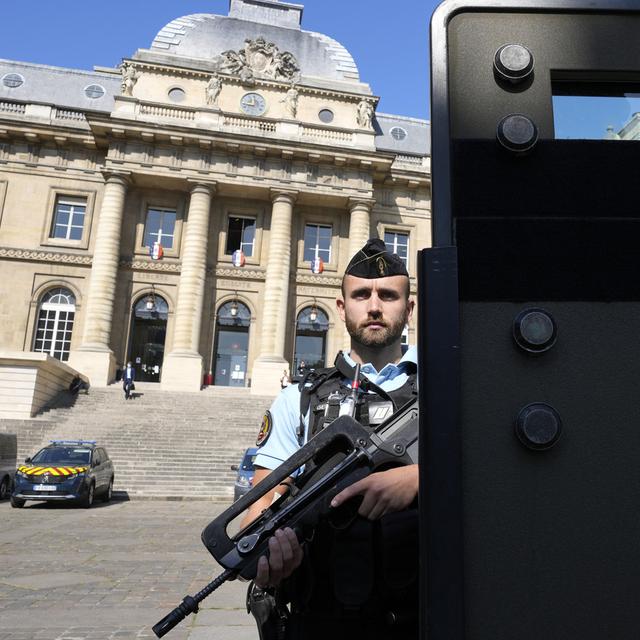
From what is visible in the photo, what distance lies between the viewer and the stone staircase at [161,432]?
1747 centimetres

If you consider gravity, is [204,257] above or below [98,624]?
above

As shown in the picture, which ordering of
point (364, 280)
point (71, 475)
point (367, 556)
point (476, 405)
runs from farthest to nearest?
point (71, 475), point (364, 280), point (367, 556), point (476, 405)

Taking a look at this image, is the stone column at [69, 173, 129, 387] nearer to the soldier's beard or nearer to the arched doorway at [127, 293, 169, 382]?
the arched doorway at [127, 293, 169, 382]

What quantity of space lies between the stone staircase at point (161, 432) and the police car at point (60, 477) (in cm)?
244

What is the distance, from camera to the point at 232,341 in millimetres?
30344

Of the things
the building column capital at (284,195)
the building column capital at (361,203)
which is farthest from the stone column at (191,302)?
the building column capital at (361,203)

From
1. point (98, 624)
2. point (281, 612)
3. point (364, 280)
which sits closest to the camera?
point (281, 612)

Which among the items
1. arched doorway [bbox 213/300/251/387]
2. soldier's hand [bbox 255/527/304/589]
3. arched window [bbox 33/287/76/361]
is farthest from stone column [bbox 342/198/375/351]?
soldier's hand [bbox 255/527/304/589]

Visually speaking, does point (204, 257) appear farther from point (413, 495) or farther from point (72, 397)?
point (413, 495)

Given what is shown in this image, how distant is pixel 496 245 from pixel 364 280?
1.19 meters

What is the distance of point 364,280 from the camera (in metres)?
2.27

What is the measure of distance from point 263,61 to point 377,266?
33423 millimetres

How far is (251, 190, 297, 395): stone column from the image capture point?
28.1 m

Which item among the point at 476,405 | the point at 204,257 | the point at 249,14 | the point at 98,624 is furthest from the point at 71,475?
the point at 249,14
